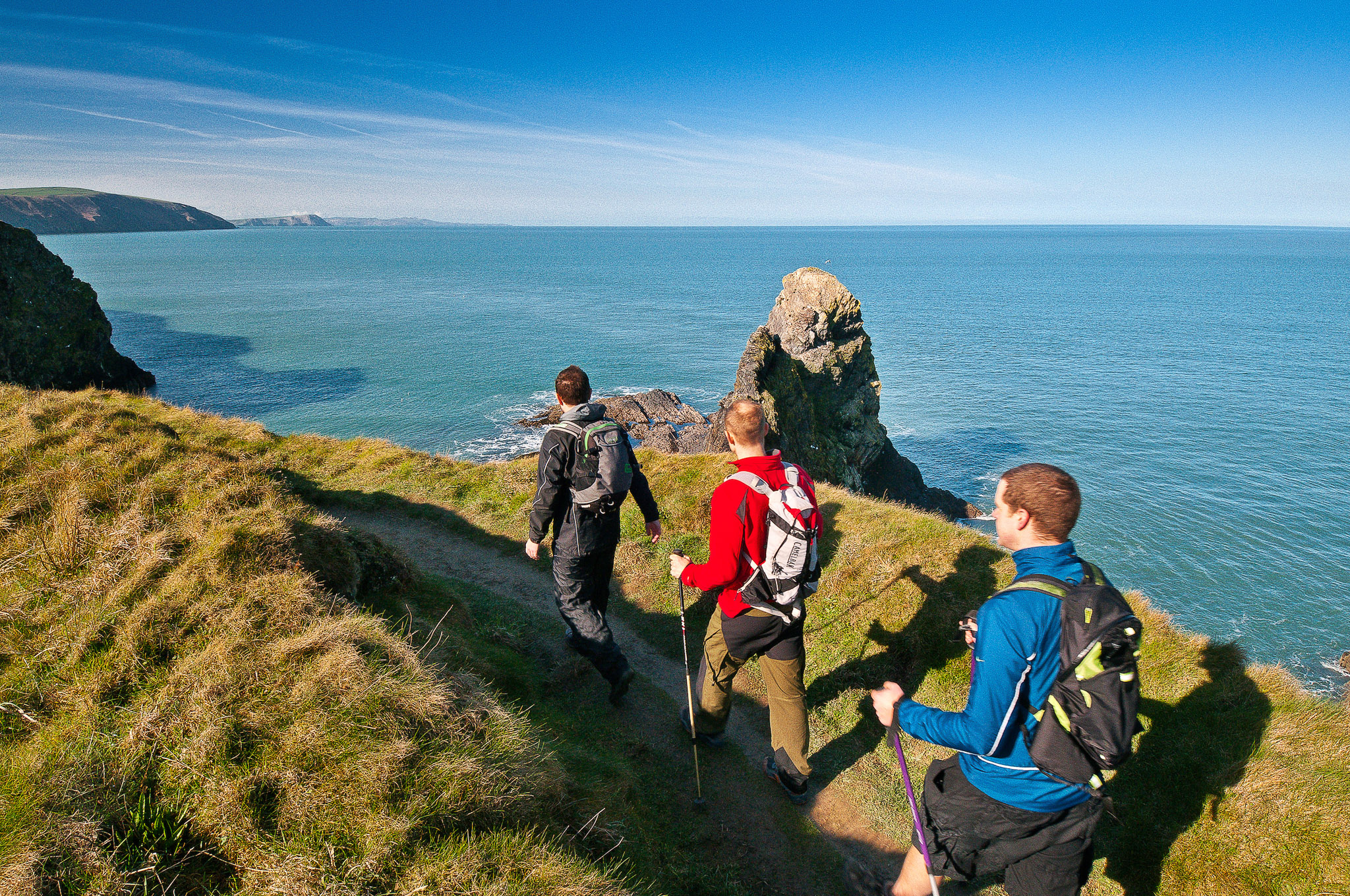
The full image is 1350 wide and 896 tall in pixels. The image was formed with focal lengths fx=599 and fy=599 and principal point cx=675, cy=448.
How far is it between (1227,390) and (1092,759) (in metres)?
80.4

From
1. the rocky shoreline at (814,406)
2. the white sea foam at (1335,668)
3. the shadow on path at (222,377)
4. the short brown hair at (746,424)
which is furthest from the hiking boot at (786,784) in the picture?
the shadow on path at (222,377)

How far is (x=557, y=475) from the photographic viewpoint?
6.91 meters

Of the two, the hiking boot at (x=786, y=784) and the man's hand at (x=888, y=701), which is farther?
the hiking boot at (x=786, y=784)

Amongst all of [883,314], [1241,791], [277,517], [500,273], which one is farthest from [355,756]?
[500,273]

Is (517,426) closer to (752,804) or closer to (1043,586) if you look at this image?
(752,804)

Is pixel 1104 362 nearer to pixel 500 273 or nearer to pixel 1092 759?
pixel 1092 759

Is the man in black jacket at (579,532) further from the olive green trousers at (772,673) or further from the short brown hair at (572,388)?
the olive green trousers at (772,673)

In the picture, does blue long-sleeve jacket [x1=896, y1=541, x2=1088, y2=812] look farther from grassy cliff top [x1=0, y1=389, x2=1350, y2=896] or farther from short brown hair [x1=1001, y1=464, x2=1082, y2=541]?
grassy cliff top [x1=0, y1=389, x2=1350, y2=896]

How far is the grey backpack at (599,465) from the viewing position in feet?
22.2

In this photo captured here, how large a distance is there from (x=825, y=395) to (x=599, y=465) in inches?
1523

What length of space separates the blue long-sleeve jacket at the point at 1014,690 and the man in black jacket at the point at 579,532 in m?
4.03

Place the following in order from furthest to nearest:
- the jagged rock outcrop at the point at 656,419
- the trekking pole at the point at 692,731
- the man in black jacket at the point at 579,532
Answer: the jagged rock outcrop at the point at 656,419, the man in black jacket at the point at 579,532, the trekking pole at the point at 692,731

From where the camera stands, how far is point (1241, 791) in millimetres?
5773

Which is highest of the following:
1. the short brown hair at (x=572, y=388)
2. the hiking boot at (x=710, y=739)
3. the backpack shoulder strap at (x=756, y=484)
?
the short brown hair at (x=572, y=388)
